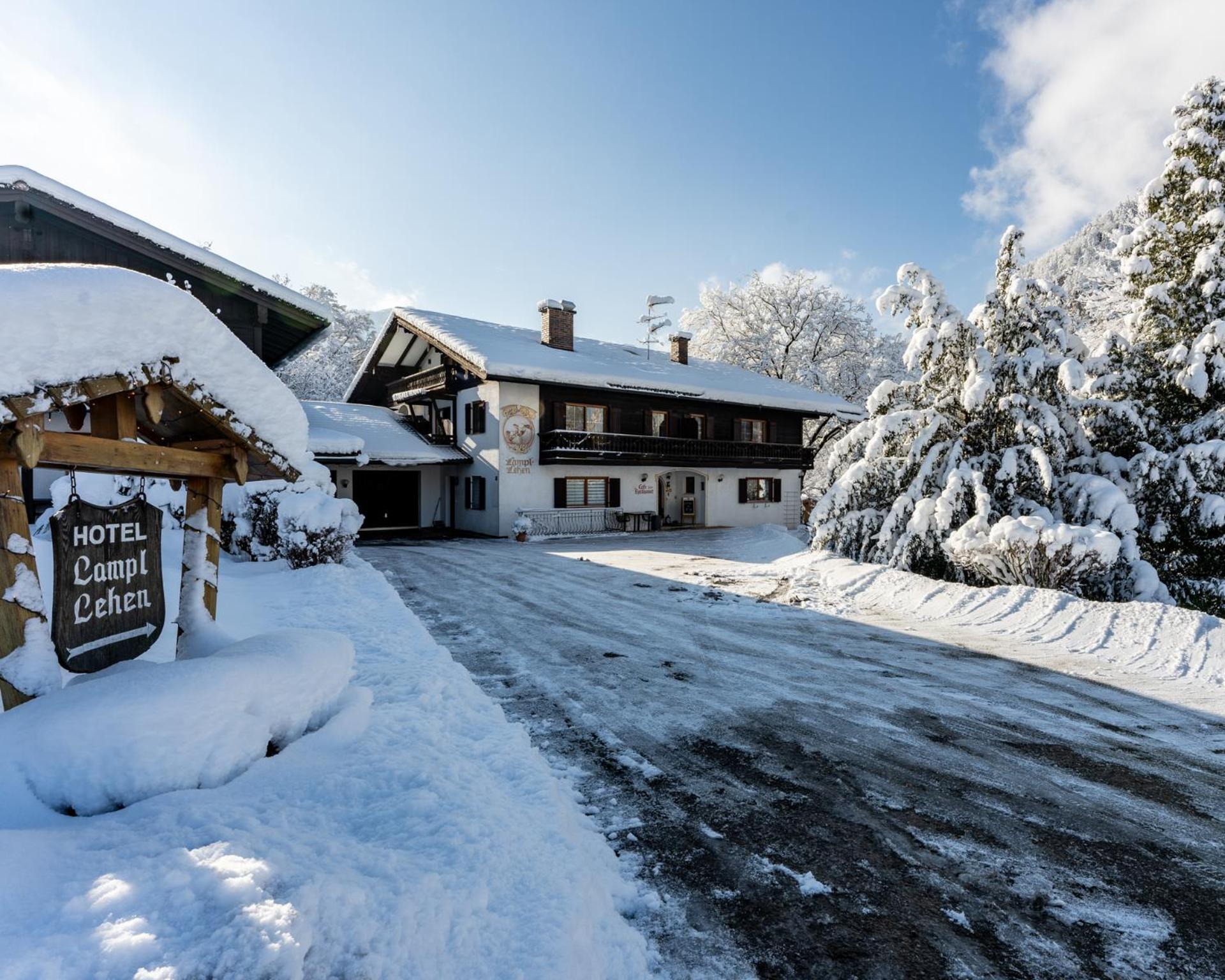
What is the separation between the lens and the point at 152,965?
5.94 ft

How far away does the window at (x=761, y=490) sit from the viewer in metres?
27.7

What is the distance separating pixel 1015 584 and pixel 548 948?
1007cm

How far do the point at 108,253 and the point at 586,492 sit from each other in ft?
51.3

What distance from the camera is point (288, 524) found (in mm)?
10406

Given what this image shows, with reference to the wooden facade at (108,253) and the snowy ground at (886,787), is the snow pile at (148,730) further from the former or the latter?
the wooden facade at (108,253)

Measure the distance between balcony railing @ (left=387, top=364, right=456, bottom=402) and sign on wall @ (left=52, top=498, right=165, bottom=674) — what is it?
67.6 ft

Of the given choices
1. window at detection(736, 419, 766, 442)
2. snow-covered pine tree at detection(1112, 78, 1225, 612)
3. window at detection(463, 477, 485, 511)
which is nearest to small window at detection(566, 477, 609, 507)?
window at detection(463, 477, 485, 511)

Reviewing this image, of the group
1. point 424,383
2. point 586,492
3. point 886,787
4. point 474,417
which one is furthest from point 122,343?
point 424,383

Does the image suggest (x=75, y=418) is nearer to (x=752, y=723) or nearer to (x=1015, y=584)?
(x=752, y=723)

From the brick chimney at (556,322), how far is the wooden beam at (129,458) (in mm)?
21996

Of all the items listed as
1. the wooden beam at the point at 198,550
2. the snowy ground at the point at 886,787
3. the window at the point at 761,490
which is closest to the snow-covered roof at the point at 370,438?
the snowy ground at the point at 886,787

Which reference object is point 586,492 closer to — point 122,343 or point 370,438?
point 370,438

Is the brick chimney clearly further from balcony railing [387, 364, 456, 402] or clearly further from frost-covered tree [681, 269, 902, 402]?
frost-covered tree [681, 269, 902, 402]

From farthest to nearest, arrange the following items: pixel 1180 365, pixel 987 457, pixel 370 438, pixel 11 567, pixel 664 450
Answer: pixel 664 450
pixel 370 438
pixel 987 457
pixel 1180 365
pixel 11 567
